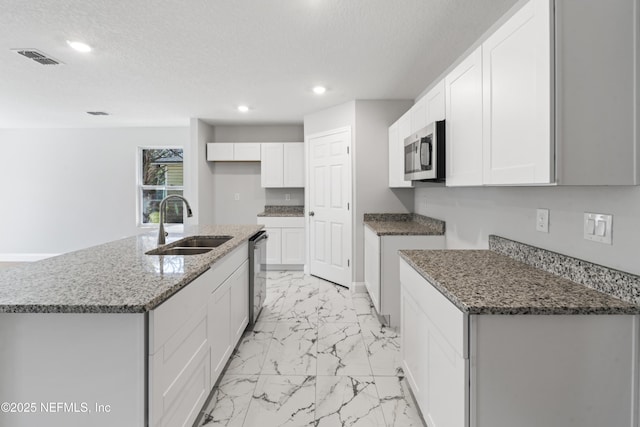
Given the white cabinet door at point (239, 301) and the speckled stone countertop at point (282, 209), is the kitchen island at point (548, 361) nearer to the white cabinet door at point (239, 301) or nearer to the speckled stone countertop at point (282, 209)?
the white cabinet door at point (239, 301)

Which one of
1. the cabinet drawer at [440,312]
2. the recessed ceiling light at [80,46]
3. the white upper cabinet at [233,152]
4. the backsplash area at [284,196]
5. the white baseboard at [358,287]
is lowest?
the white baseboard at [358,287]

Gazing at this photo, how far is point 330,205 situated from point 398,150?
134cm

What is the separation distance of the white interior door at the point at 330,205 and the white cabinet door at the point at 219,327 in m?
2.16

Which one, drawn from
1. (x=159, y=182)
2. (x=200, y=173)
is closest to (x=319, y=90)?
(x=200, y=173)

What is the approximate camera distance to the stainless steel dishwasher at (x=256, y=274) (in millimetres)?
2752

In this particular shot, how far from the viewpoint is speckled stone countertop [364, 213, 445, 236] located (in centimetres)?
285

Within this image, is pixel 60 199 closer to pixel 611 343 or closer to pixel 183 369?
pixel 183 369

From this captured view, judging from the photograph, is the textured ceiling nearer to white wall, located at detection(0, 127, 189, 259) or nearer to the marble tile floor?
white wall, located at detection(0, 127, 189, 259)

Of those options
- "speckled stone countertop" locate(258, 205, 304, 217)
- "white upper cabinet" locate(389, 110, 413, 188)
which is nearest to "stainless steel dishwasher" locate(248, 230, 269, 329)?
"white upper cabinet" locate(389, 110, 413, 188)

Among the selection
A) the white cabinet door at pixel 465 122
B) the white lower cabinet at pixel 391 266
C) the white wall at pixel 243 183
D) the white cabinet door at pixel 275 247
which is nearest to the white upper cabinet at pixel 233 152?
the white wall at pixel 243 183

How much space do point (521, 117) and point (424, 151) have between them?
977mm

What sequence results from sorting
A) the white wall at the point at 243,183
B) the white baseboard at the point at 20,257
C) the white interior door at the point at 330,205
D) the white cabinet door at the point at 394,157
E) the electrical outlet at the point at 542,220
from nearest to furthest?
the electrical outlet at the point at 542,220, the white cabinet door at the point at 394,157, the white interior door at the point at 330,205, the white wall at the point at 243,183, the white baseboard at the point at 20,257

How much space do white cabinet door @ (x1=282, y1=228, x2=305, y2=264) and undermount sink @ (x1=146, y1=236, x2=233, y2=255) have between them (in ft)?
7.68

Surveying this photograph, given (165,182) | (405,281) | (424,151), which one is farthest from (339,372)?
(165,182)
